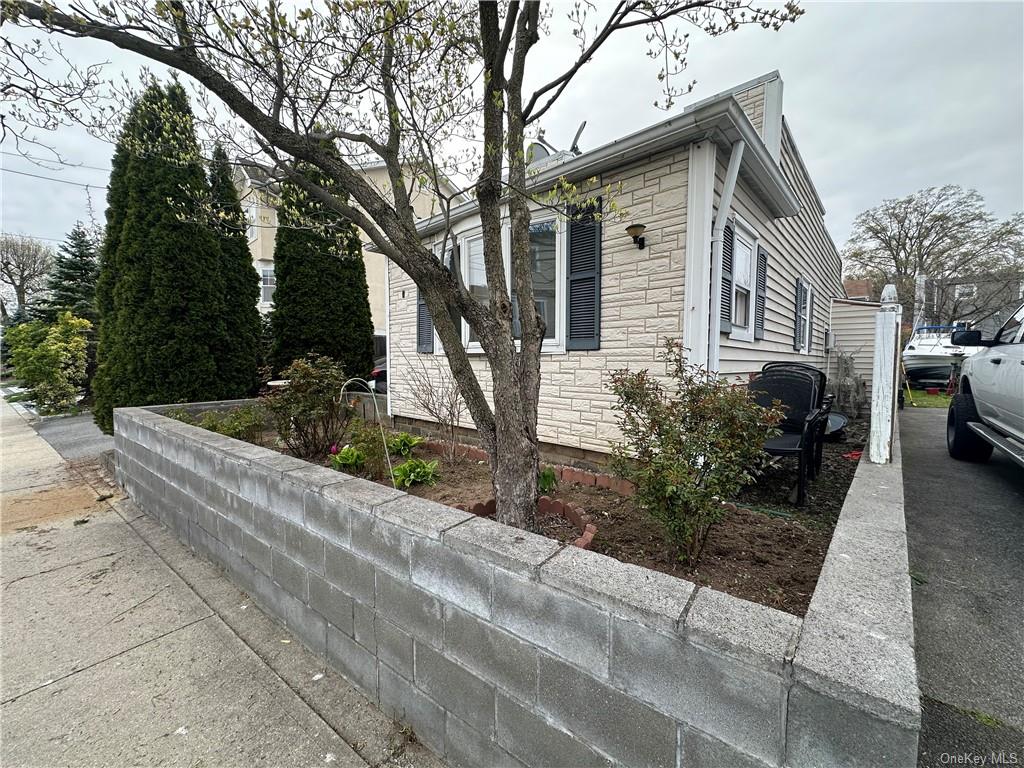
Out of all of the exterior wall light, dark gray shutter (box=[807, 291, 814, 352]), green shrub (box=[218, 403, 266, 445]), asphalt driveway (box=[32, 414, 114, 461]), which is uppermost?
the exterior wall light

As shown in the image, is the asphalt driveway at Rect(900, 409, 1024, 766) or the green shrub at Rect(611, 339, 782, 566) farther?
the green shrub at Rect(611, 339, 782, 566)

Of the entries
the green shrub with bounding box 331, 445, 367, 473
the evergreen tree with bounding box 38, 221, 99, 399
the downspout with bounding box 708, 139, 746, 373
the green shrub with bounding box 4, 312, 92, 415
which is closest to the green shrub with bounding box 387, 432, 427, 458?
the green shrub with bounding box 331, 445, 367, 473

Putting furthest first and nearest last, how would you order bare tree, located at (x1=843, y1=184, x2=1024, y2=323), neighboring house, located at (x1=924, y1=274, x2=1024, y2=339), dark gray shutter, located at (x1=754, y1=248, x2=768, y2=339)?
neighboring house, located at (x1=924, y1=274, x2=1024, y2=339) → bare tree, located at (x1=843, y1=184, x2=1024, y2=323) → dark gray shutter, located at (x1=754, y1=248, x2=768, y2=339)

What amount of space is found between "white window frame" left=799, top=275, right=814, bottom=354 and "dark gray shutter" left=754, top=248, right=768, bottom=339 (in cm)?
262

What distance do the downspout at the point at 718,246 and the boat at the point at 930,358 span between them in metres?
11.7

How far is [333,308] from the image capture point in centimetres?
909

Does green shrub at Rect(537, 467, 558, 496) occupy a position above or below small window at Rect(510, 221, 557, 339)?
below

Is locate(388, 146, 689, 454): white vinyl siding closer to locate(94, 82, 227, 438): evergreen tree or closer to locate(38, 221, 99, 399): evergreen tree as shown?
locate(94, 82, 227, 438): evergreen tree

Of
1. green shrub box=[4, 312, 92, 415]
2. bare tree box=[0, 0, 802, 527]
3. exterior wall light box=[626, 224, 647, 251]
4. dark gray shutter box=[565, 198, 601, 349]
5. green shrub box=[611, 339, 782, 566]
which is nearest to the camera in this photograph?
green shrub box=[611, 339, 782, 566]

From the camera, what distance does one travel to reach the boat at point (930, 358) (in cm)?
1184

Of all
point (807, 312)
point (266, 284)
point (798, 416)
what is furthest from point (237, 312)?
point (266, 284)

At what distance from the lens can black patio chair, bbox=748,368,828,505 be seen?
316cm

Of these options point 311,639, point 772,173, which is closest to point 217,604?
point 311,639

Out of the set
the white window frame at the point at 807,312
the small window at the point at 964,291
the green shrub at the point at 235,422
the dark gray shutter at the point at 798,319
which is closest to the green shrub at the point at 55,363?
the green shrub at the point at 235,422
